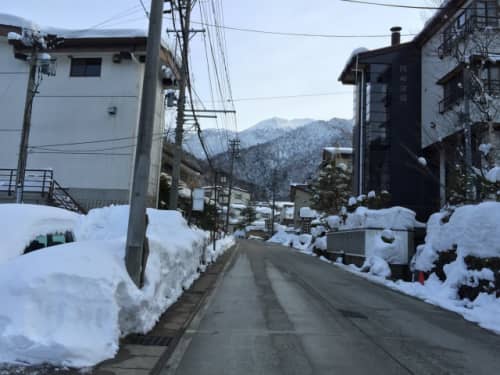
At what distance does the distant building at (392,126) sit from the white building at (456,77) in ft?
2.72

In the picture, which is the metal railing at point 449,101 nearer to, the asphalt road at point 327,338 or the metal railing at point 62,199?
the asphalt road at point 327,338

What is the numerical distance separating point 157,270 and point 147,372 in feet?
9.01

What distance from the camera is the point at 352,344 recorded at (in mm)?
5902

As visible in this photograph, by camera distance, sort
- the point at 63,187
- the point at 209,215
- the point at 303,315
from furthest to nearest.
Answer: the point at 209,215, the point at 63,187, the point at 303,315

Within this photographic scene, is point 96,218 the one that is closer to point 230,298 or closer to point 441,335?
point 230,298

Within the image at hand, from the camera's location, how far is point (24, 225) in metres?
7.43

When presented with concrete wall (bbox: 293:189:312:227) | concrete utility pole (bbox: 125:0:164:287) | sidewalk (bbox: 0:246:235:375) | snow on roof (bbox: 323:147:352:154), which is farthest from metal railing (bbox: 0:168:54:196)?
concrete wall (bbox: 293:189:312:227)

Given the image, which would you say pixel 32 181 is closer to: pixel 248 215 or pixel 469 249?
pixel 469 249

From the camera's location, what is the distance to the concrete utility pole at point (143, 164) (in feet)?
20.9

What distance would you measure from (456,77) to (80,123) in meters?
19.6

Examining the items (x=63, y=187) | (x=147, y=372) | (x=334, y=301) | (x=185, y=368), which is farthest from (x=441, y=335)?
(x=63, y=187)

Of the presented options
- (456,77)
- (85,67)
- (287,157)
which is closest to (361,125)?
(456,77)

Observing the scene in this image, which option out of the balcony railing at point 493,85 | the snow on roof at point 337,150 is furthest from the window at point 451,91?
the snow on roof at point 337,150

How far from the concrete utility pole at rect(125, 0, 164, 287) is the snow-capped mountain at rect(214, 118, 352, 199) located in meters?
29.8
